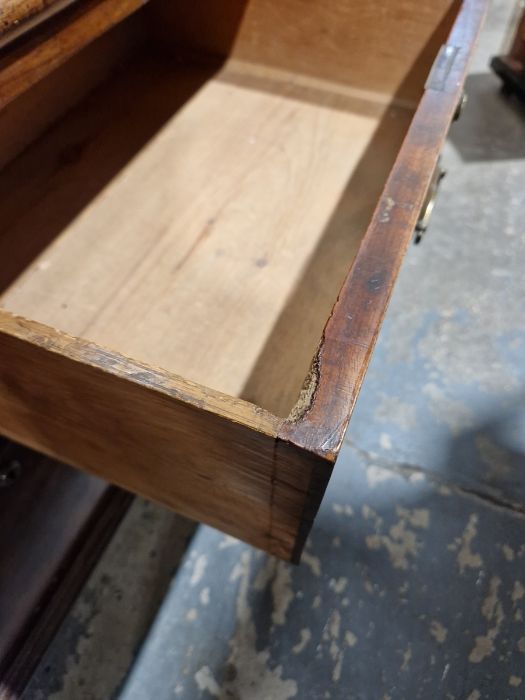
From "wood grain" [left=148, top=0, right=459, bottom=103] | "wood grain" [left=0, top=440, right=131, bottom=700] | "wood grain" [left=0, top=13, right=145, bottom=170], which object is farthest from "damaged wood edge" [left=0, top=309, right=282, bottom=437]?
"wood grain" [left=148, top=0, right=459, bottom=103]

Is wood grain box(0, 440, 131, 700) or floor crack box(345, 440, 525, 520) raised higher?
floor crack box(345, 440, 525, 520)

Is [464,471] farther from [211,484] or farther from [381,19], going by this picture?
[381,19]

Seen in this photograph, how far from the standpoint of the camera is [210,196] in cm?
74

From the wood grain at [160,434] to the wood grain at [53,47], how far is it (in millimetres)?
243

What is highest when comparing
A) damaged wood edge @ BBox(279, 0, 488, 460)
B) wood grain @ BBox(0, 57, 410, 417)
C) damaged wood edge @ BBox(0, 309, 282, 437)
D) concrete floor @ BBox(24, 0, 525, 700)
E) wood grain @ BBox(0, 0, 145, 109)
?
wood grain @ BBox(0, 0, 145, 109)

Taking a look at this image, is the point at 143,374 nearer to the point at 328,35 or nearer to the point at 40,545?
the point at 40,545

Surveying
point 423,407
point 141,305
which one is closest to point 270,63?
point 141,305

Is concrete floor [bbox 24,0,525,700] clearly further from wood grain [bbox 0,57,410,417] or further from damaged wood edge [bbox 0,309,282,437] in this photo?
damaged wood edge [bbox 0,309,282,437]

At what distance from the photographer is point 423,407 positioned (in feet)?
3.33

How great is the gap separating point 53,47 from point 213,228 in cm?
27

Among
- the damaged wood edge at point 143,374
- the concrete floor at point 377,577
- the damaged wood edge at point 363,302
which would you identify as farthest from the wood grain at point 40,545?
the damaged wood edge at point 363,302

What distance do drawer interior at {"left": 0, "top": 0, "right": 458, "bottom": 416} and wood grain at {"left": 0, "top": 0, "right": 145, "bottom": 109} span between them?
8.4 inches

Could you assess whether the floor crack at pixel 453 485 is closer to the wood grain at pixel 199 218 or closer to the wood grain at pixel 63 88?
the wood grain at pixel 199 218

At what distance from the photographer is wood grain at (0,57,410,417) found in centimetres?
59
